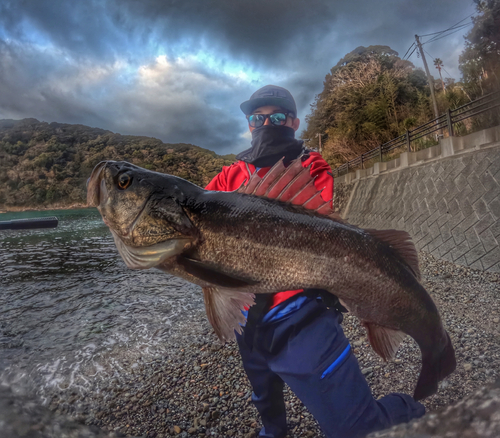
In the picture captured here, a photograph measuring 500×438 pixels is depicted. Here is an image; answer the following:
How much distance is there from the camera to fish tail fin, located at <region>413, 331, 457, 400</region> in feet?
5.22

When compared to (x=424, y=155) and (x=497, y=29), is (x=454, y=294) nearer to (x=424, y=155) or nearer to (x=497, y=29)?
(x=497, y=29)

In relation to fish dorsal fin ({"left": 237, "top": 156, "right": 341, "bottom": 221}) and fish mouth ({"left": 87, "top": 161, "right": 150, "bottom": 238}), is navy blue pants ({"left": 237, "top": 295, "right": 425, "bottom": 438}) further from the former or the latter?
fish mouth ({"left": 87, "top": 161, "right": 150, "bottom": 238})

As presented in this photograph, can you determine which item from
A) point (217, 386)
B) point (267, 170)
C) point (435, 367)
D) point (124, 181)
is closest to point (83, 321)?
point (217, 386)

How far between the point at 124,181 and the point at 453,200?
32.1 feet

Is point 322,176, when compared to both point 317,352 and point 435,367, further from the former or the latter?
point 435,367

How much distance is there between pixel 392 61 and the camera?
31.8m

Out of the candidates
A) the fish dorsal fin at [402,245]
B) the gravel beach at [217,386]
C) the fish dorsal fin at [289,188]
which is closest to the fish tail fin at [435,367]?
the fish dorsal fin at [402,245]

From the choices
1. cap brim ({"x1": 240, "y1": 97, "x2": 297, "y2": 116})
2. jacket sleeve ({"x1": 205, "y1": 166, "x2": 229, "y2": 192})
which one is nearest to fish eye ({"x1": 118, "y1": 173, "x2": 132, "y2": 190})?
jacket sleeve ({"x1": 205, "y1": 166, "x2": 229, "y2": 192})

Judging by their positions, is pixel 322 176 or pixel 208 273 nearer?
pixel 208 273

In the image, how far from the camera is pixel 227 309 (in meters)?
1.42

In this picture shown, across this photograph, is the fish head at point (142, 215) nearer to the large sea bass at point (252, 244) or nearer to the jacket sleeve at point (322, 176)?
the large sea bass at point (252, 244)

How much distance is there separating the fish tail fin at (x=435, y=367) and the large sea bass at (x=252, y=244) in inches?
11.1

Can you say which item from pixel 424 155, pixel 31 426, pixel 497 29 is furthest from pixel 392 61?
pixel 31 426

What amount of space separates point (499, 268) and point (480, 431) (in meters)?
8.12
